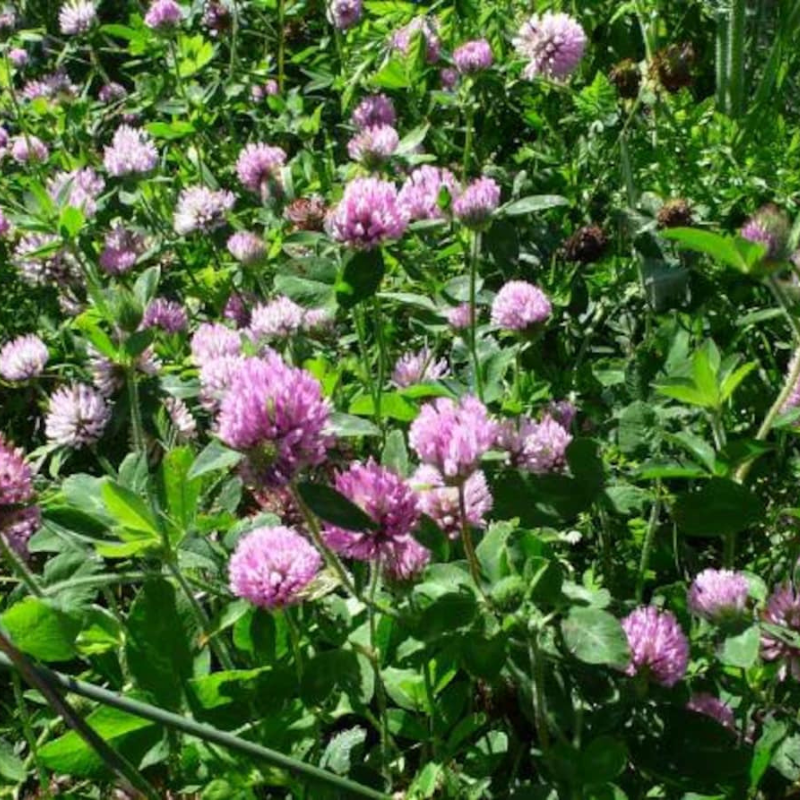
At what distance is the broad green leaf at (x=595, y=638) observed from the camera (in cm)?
118

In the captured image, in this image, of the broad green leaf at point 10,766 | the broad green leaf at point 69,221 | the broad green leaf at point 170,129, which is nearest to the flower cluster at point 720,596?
the broad green leaf at point 10,766

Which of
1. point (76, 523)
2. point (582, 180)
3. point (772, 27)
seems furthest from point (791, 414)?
point (772, 27)

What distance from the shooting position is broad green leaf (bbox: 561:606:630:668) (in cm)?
118

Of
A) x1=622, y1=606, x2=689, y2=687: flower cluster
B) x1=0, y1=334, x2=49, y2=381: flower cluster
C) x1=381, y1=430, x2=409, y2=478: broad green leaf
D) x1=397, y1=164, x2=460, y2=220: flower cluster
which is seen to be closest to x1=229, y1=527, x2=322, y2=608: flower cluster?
x1=381, y1=430, x2=409, y2=478: broad green leaf

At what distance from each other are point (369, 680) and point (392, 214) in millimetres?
537

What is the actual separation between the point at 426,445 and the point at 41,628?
1.38 feet

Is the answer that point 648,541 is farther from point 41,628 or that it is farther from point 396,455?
point 41,628

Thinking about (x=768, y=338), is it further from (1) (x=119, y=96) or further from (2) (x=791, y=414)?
(1) (x=119, y=96)

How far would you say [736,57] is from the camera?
265cm

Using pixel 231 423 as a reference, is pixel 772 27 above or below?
below

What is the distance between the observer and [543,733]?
4.19 ft

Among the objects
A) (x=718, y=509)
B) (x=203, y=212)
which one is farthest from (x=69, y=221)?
(x=718, y=509)

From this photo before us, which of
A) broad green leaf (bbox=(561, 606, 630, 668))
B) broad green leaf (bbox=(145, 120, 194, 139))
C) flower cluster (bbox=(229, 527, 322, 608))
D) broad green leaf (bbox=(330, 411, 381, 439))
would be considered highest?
broad green leaf (bbox=(330, 411, 381, 439))

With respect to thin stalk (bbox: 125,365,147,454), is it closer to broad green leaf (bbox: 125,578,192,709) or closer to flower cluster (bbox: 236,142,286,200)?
broad green leaf (bbox: 125,578,192,709)
